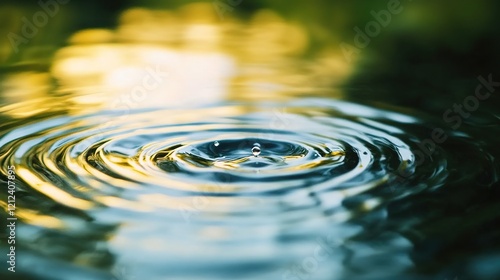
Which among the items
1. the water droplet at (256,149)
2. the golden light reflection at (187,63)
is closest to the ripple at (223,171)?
the water droplet at (256,149)

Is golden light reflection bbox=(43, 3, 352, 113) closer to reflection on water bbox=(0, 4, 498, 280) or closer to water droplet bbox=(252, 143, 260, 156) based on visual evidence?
reflection on water bbox=(0, 4, 498, 280)

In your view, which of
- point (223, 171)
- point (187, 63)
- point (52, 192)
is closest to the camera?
point (52, 192)

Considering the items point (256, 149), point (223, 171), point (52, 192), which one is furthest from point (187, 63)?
point (52, 192)

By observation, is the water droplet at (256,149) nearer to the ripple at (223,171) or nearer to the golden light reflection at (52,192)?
the ripple at (223,171)

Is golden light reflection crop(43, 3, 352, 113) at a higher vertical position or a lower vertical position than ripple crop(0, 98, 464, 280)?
higher

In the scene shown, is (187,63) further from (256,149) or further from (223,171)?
(223,171)

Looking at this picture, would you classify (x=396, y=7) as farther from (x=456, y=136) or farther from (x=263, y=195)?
(x=263, y=195)

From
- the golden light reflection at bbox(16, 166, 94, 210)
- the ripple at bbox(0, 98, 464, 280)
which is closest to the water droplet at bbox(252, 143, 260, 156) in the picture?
the ripple at bbox(0, 98, 464, 280)

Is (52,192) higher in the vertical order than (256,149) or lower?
lower
